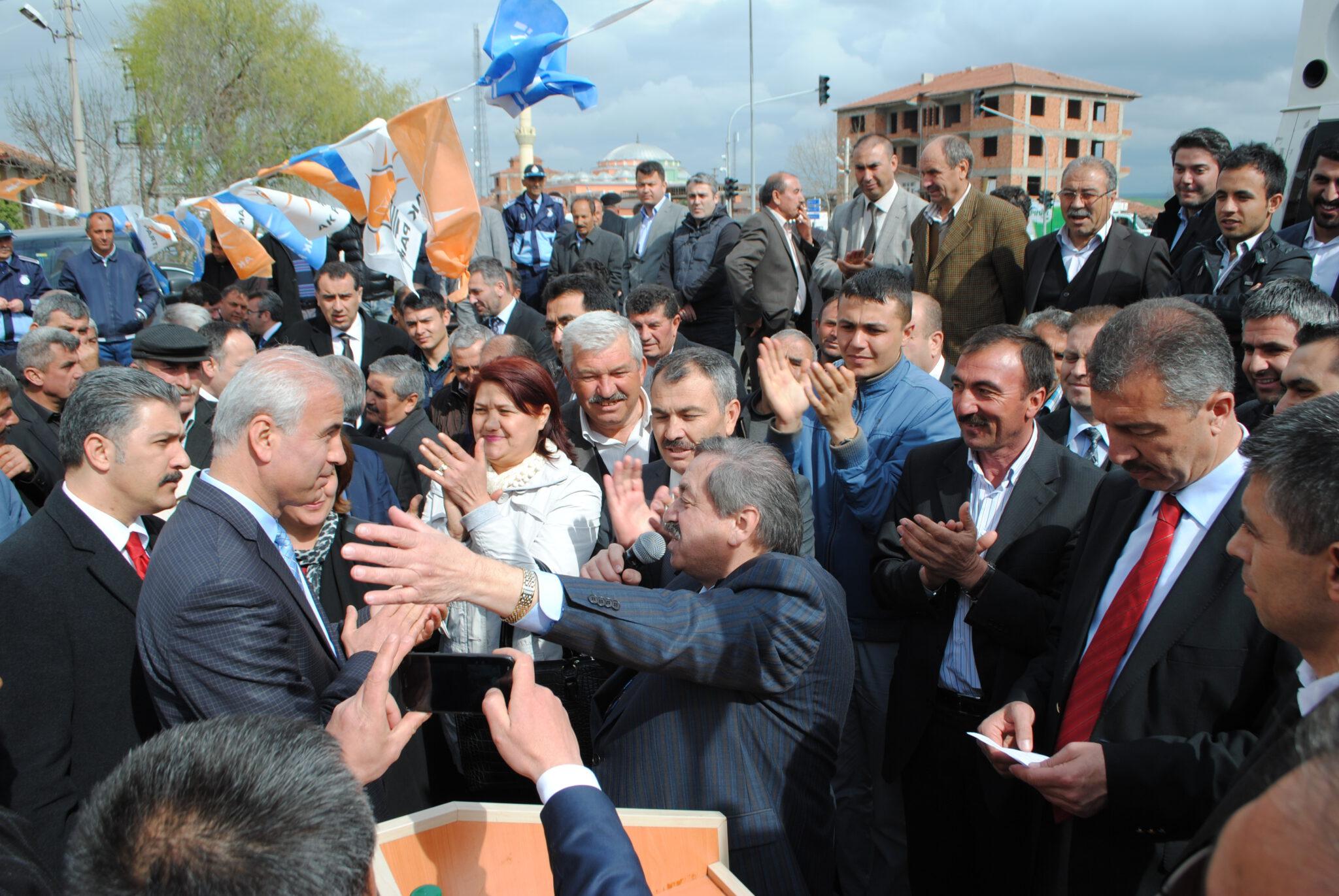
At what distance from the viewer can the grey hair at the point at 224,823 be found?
1250 mm

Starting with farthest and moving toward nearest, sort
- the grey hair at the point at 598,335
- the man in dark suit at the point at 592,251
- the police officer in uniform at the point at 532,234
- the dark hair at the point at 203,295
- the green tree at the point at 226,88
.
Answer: the green tree at the point at 226,88
the police officer in uniform at the point at 532,234
the man in dark suit at the point at 592,251
the dark hair at the point at 203,295
the grey hair at the point at 598,335

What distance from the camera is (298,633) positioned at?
8.09 feet

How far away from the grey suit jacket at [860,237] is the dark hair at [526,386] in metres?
3.92

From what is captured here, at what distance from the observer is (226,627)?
7.45 ft

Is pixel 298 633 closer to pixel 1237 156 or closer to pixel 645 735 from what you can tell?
pixel 645 735

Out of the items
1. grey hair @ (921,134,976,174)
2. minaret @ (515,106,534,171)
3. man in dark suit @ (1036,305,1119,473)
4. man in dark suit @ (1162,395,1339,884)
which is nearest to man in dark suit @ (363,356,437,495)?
man in dark suit @ (1036,305,1119,473)

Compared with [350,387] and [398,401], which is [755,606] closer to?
[350,387]

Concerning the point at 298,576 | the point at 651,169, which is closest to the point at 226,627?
the point at 298,576

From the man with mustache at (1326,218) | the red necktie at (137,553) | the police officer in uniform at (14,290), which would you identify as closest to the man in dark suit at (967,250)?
the man with mustache at (1326,218)

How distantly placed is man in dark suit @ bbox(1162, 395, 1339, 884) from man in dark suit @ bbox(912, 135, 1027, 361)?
4507mm

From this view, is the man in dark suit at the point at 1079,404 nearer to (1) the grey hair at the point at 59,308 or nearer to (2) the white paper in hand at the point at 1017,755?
(2) the white paper in hand at the point at 1017,755

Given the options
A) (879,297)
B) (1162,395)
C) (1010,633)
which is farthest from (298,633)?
(879,297)

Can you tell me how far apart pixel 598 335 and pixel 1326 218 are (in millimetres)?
3794

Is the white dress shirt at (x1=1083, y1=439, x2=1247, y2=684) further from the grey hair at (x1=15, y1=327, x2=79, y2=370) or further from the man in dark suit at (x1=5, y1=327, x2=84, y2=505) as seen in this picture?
the grey hair at (x1=15, y1=327, x2=79, y2=370)
